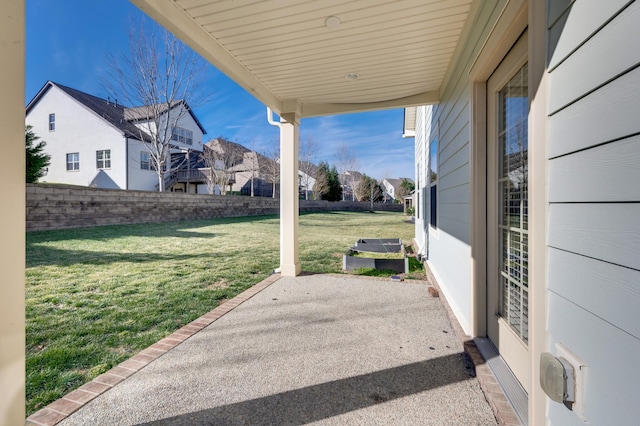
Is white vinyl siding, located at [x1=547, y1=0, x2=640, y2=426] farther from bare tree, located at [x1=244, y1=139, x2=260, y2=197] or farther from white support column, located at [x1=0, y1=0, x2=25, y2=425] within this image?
bare tree, located at [x1=244, y1=139, x2=260, y2=197]

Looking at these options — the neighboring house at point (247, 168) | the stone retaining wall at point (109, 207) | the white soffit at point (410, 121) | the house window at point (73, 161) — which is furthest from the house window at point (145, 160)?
the white soffit at point (410, 121)

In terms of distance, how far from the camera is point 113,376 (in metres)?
2.06

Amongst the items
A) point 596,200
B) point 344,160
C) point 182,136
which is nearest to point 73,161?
point 182,136

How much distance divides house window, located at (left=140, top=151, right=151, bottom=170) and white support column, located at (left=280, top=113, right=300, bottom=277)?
17.0 metres

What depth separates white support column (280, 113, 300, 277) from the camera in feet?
15.2

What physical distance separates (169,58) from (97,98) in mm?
9784

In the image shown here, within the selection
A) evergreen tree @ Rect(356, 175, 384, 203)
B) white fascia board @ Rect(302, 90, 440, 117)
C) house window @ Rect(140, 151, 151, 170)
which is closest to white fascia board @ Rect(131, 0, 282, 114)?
white fascia board @ Rect(302, 90, 440, 117)

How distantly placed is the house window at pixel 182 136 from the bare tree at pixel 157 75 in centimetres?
605

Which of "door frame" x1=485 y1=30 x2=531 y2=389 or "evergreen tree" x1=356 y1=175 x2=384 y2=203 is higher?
"evergreen tree" x1=356 y1=175 x2=384 y2=203

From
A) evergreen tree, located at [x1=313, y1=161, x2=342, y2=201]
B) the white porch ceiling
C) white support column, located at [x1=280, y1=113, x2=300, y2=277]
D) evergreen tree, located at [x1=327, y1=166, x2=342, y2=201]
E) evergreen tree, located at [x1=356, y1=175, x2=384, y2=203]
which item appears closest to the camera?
the white porch ceiling

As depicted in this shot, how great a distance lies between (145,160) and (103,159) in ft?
7.49

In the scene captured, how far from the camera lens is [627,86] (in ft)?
2.69

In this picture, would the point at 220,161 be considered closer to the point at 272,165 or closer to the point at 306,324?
the point at 272,165

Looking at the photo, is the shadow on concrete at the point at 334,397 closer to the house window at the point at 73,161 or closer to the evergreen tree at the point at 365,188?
the house window at the point at 73,161
